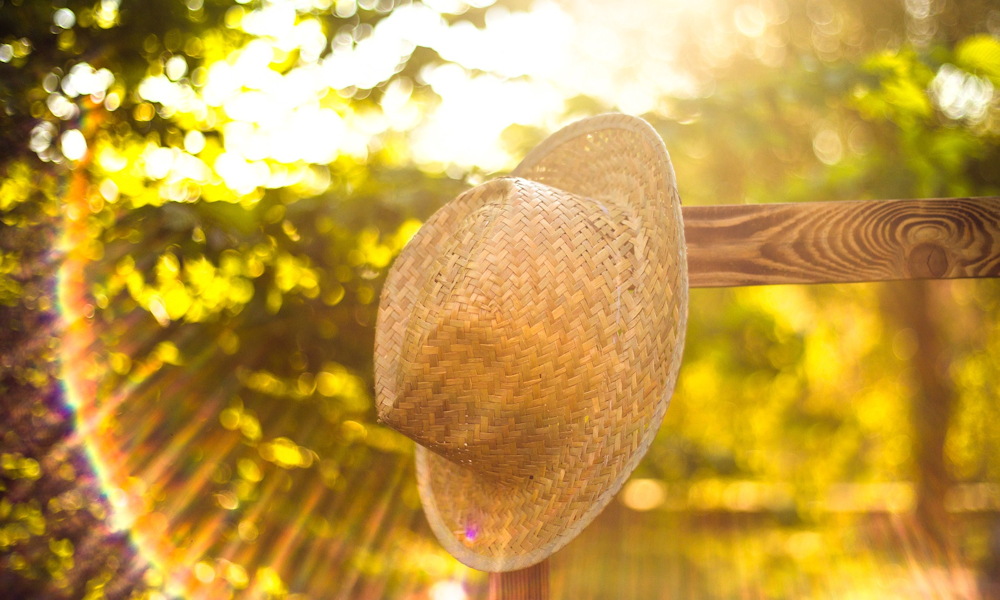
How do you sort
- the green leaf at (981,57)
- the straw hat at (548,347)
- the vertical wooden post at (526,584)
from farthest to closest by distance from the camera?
the green leaf at (981,57) → the vertical wooden post at (526,584) → the straw hat at (548,347)

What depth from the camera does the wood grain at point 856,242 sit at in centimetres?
143

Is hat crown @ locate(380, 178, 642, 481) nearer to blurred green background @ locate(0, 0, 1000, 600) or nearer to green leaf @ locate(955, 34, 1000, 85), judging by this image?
blurred green background @ locate(0, 0, 1000, 600)

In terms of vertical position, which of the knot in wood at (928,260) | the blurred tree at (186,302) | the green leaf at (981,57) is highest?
the green leaf at (981,57)

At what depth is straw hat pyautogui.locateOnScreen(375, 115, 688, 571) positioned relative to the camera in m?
1.17

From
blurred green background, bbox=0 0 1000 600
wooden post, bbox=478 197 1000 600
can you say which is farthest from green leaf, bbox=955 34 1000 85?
wooden post, bbox=478 197 1000 600

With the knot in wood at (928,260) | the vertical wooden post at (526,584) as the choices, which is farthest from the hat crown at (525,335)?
the knot in wood at (928,260)

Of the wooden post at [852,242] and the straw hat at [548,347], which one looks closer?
the straw hat at [548,347]

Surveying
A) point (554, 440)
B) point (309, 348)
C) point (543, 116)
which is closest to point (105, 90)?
point (309, 348)

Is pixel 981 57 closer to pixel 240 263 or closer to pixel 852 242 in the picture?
pixel 852 242

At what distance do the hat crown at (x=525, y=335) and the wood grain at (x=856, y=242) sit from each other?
34 cm

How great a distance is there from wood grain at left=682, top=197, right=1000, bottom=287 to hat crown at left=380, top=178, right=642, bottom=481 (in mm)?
343

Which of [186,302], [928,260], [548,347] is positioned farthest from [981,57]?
[186,302]

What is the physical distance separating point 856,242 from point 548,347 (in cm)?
79

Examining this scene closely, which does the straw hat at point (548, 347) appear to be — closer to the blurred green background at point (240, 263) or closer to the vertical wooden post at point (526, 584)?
the vertical wooden post at point (526, 584)
